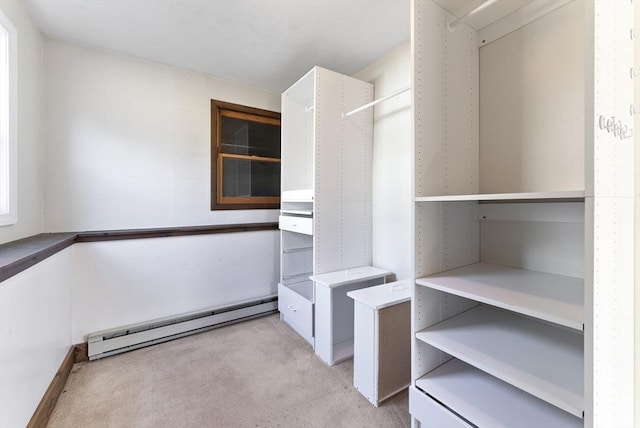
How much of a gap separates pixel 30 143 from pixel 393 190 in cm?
266

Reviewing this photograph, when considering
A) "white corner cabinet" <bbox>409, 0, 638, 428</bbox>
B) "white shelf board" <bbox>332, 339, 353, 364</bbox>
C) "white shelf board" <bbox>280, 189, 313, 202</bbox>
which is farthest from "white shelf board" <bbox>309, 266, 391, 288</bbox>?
Result: "white corner cabinet" <bbox>409, 0, 638, 428</bbox>

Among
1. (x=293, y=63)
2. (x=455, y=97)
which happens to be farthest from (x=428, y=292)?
(x=293, y=63)

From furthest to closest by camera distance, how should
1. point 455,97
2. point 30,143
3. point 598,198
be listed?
point 30,143, point 455,97, point 598,198

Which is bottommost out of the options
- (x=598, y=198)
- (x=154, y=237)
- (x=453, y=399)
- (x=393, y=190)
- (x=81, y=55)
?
(x=453, y=399)

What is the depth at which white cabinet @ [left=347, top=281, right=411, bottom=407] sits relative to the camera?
155 cm

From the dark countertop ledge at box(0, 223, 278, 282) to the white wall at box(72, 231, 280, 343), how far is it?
0.06 m

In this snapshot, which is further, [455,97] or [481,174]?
[481,174]

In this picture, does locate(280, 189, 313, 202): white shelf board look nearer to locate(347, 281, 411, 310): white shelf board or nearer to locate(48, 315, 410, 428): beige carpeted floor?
locate(347, 281, 411, 310): white shelf board

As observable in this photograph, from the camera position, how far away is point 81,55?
7.02 feet

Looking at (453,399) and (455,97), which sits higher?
(455,97)

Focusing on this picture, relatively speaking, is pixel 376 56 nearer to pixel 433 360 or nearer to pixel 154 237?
pixel 433 360

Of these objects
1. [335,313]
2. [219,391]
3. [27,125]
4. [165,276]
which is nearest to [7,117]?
[27,125]

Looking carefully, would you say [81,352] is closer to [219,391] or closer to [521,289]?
[219,391]

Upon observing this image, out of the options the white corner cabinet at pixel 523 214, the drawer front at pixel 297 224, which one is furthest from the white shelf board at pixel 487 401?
the drawer front at pixel 297 224
